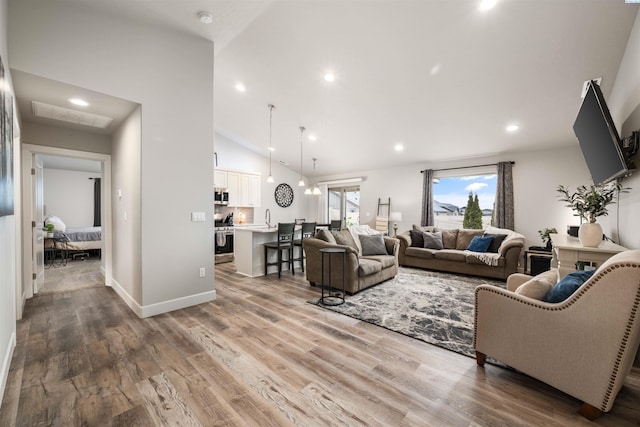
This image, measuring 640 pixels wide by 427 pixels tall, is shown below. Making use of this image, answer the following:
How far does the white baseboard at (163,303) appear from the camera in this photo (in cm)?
291

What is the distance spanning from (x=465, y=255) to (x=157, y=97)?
17.4 feet

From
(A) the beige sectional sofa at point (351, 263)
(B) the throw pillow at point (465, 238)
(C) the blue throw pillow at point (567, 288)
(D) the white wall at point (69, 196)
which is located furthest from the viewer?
(D) the white wall at point (69, 196)

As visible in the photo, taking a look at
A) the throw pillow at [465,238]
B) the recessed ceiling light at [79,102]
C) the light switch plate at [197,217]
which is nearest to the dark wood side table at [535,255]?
the throw pillow at [465,238]

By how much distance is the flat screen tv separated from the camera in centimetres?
222

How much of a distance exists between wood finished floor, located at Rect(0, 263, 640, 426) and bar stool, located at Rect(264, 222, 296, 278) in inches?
75.9

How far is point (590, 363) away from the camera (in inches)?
58.2

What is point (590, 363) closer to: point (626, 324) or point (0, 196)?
point (626, 324)

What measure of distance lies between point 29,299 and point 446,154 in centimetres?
764

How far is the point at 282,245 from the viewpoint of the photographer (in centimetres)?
484

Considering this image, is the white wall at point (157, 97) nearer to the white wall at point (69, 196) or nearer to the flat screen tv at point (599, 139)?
the flat screen tv at point (599, 139)

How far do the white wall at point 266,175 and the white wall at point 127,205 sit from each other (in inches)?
133

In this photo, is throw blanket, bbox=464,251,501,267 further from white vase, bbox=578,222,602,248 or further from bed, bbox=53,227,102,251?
bed, bbox=53,227,102,251

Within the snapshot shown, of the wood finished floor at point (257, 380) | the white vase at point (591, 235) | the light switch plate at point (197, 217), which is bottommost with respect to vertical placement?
the wood finished floor at point (257, 380)

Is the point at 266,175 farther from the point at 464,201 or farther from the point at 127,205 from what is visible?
the point at 464,201
